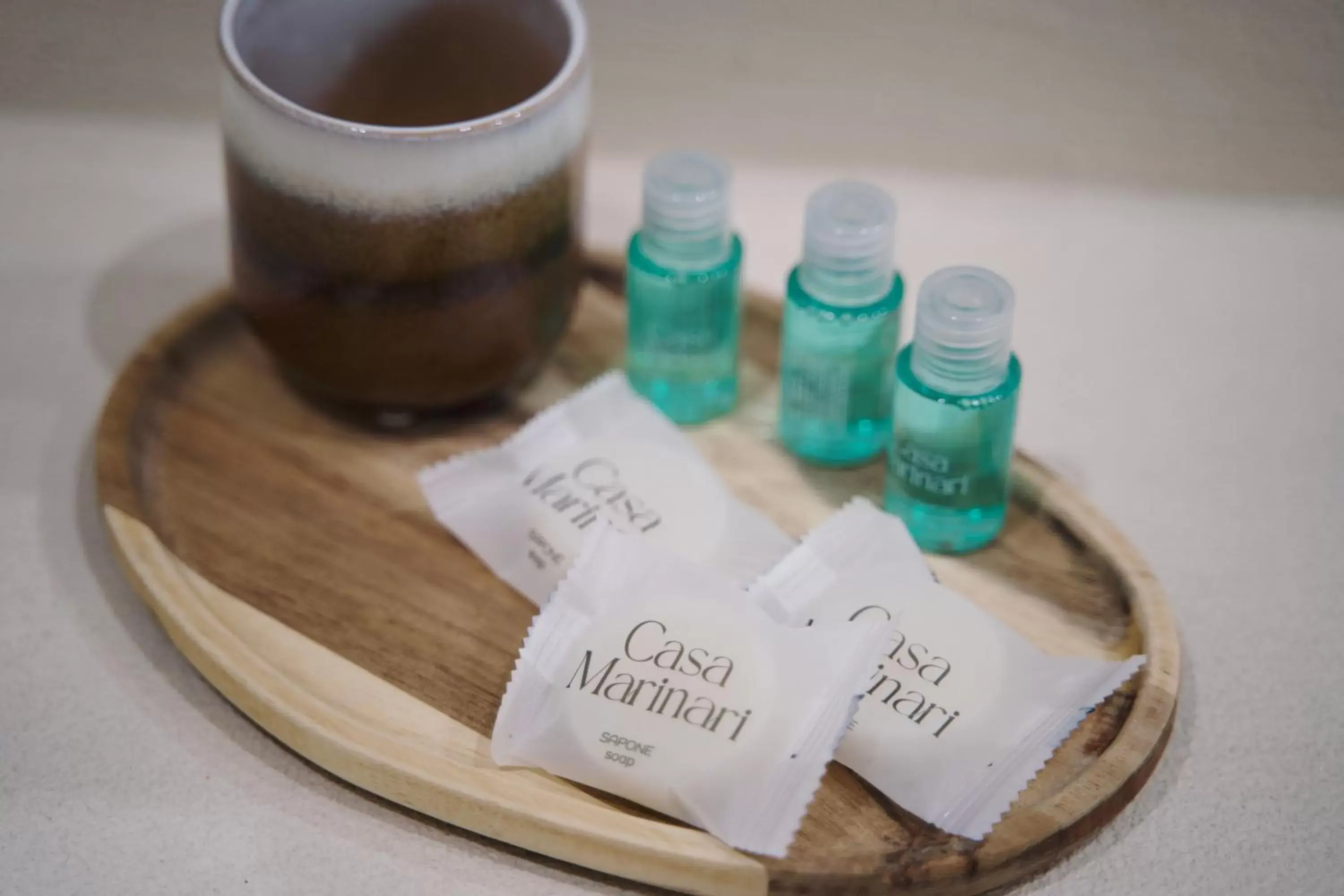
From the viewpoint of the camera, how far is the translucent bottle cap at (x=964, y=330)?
56 cm

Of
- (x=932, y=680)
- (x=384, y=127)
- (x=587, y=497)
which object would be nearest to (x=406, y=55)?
(x=384, y=127)

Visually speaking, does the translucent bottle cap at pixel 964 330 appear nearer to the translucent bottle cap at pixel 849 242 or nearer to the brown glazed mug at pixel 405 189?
the translucent bottle cap at pixel 849 242

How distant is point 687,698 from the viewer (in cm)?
53

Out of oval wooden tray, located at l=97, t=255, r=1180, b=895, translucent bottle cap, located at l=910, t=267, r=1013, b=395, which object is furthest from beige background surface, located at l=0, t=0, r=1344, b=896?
translucent bottle cap, located at l=910, t=267, r=1013, b=395

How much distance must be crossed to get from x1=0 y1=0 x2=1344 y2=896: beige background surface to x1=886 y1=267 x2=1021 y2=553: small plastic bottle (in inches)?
3.7

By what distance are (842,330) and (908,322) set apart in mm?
170

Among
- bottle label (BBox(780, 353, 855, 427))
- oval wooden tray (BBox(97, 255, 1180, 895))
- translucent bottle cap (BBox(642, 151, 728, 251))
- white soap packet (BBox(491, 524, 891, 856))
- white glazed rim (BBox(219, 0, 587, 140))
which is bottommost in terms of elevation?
oval wooden tray (BBox(97, 255, 1180, 895))

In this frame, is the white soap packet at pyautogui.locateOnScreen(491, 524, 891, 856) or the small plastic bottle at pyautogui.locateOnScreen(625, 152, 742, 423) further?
the small plastic bottle at pyautogui.locateOnScreen(625, 152, 742, 423)

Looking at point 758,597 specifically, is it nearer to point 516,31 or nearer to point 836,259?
point 836,259

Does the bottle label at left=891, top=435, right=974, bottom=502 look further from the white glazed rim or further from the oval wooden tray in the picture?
the white glazed rim

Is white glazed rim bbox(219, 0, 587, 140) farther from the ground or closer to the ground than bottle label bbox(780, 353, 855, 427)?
farther from the ground

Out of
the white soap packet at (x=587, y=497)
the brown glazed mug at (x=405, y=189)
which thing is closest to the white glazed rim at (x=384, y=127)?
the brown glazed mug at (x=405, y=189)

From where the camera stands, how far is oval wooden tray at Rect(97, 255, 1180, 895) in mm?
509

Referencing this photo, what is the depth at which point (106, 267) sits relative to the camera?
0.80m
